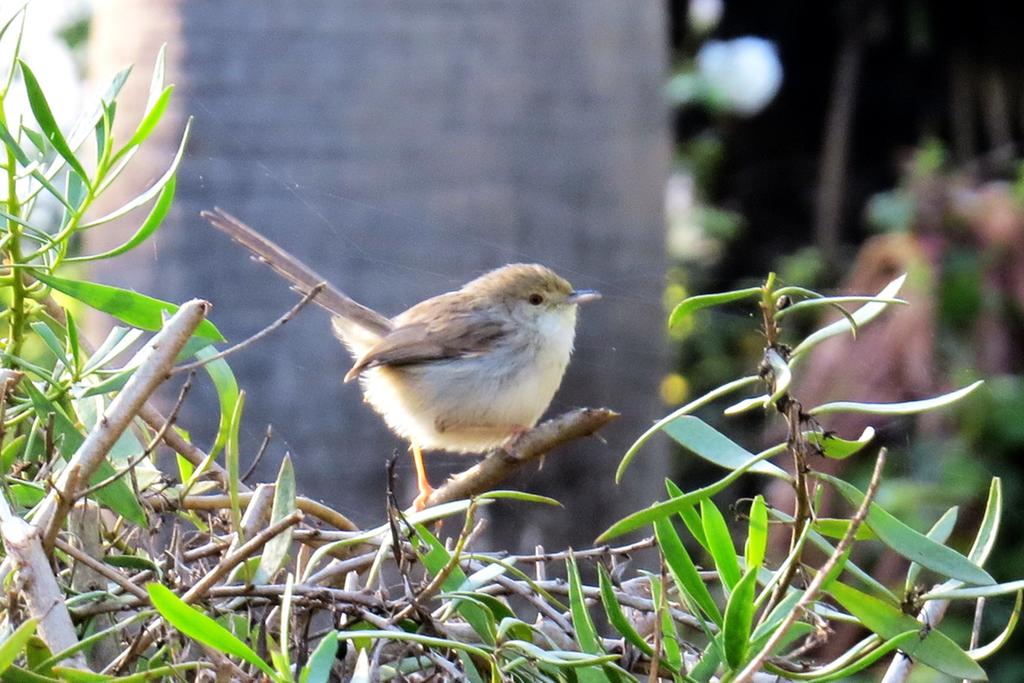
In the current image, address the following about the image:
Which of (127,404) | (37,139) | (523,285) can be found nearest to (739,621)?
(127,404)

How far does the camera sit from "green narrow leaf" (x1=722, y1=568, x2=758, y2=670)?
122 cm

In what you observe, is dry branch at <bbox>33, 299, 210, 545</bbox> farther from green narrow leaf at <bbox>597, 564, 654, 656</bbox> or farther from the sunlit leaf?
the sunlit leaf

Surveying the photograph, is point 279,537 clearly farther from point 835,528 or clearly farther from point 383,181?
point 383,181

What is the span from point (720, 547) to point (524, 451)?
594 mm

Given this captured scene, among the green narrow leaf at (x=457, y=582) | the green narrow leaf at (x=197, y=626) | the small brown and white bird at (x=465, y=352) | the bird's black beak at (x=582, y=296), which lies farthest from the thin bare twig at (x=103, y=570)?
the bird's black beak at (x=582, y=296)

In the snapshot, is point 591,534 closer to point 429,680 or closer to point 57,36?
point 429,680

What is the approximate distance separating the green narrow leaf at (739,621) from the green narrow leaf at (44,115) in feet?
2.71

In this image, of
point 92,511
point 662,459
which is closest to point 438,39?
point 662,459

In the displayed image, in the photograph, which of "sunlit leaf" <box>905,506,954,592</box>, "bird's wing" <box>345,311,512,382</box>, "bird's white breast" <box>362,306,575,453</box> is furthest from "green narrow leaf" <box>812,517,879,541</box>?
"bird's wing" <box>345,311,512,382</box>

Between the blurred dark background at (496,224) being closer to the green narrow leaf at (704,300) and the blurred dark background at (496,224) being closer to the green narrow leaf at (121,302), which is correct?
the green narrow leaf at (121,302)

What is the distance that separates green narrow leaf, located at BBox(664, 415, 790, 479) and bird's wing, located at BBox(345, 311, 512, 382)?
2544 millimetres

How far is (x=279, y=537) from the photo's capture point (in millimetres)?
1450

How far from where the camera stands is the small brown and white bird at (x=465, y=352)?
3.76m

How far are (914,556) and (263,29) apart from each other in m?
4.24
